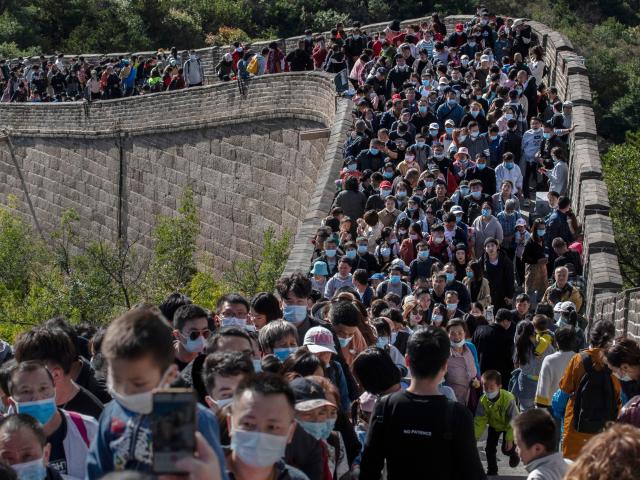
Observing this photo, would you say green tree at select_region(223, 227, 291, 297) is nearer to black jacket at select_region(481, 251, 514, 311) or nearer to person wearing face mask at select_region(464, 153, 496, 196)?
person wearing face mask at select_region(464, 153, 496, 196)

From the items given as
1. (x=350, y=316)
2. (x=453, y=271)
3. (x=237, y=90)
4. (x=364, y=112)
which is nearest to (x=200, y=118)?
(x=237, y=90)

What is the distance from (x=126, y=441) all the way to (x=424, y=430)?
1920mm

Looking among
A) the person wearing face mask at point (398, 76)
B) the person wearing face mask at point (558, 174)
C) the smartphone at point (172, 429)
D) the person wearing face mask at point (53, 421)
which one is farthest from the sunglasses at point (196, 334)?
the person wearing face mask at point (398, 76)

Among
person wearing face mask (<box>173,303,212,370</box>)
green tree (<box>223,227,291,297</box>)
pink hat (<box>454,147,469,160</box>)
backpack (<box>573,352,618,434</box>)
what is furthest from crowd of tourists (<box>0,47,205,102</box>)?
person wearing face mask (<box>173,303,212,370</box>)

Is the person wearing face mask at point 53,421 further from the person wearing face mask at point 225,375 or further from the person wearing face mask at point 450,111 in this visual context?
the person wearing face mask at point 450,111

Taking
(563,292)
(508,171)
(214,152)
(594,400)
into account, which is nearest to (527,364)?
(563,292)

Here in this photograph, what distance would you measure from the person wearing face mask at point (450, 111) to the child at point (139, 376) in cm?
1603

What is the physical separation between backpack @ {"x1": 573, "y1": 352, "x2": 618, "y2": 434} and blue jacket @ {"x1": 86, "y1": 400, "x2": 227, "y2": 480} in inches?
175

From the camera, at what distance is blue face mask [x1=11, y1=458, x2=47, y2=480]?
5484 millimetres

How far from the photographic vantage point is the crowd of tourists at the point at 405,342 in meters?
4.96

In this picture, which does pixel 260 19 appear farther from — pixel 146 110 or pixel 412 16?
pixel 146 110

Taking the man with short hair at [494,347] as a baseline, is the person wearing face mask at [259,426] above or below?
above

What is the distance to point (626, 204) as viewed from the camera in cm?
3772

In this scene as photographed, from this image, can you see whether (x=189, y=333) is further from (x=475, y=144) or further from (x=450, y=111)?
(x=450, y=111)
